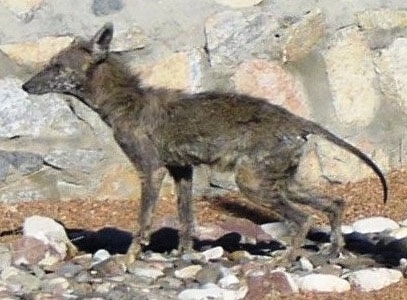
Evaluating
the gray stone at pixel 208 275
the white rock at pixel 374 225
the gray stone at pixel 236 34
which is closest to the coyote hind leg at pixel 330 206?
the white rock at pixel 374 225

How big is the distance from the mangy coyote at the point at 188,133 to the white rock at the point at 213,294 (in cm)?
77

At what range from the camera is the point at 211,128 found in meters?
8.03

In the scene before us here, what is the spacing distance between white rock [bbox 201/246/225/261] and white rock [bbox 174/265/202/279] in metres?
0.28

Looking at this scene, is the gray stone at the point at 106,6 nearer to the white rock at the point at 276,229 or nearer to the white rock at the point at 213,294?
the white rock at the point at 276,229

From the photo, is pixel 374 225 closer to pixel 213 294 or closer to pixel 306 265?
pixel 306 265

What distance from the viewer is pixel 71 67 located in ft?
27.5

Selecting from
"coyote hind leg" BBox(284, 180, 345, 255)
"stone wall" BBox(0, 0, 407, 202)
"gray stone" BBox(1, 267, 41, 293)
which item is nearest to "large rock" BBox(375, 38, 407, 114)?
"stone wall" BBox(0, 0, 407, 202)

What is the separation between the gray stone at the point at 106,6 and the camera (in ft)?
30.5

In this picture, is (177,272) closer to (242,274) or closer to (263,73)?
(242,274)

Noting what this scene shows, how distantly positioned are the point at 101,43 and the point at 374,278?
7.24ft

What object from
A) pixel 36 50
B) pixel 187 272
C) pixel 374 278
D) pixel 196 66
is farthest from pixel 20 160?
pixel 374 278

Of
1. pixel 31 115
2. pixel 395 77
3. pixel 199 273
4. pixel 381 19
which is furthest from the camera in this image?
pixel 395 77

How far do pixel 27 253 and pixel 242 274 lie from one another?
1.28 meters

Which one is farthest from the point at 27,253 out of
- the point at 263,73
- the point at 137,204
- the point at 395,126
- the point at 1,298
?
the point at 395,126
